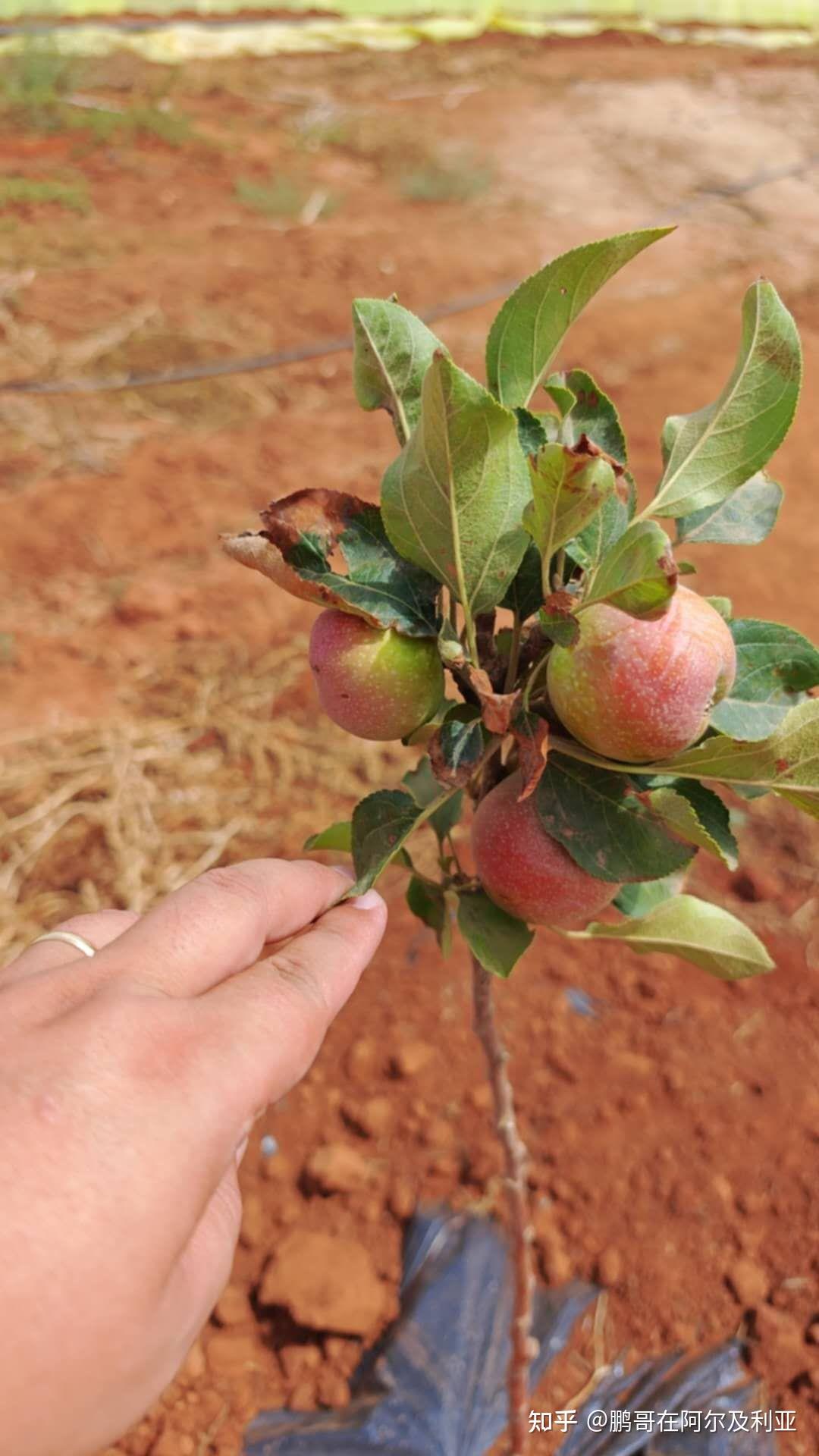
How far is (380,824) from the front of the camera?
103cm

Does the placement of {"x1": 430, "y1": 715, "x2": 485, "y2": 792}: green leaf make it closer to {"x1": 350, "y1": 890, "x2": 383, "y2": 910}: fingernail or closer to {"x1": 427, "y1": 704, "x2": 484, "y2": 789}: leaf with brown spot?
{"x1": 427, "y1": 704, "x2": 484, "y2": 789}: leaf with brown spot

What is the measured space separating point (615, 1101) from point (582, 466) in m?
1.69

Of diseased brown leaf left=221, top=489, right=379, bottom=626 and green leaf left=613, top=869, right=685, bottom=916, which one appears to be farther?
green leaf left=613, top=869, right=685, bottom=916

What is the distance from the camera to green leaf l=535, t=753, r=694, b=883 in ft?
3.14

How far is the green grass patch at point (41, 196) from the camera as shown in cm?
715

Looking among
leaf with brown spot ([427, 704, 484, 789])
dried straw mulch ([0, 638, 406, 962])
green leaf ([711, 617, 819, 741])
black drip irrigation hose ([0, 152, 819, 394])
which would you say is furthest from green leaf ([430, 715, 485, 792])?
black drip irrigation hose ([0, 152, 819, 394])

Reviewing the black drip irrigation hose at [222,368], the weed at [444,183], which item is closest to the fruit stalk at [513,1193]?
the black drip irrigation hose at [222,368]

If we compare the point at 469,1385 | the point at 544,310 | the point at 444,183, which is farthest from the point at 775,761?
the point at 444,183

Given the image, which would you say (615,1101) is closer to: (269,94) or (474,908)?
(474,908)

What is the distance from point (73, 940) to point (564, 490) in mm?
611

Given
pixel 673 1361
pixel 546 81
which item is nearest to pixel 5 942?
pixel 673 1361

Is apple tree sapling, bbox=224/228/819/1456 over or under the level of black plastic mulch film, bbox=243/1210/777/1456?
over

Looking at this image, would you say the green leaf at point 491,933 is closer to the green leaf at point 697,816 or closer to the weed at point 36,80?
the green leaf at point 697,816

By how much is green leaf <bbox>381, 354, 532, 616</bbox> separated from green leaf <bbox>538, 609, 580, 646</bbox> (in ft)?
0.25
